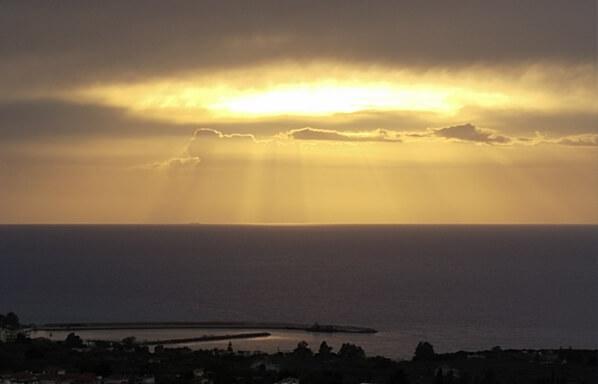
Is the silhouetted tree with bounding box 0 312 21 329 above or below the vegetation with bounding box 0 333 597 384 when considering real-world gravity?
above

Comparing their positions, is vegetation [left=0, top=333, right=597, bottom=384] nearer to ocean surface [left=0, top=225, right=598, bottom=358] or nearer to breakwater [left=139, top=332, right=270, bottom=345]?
breakwater [left=139, top=332, right=270, bottom=345]

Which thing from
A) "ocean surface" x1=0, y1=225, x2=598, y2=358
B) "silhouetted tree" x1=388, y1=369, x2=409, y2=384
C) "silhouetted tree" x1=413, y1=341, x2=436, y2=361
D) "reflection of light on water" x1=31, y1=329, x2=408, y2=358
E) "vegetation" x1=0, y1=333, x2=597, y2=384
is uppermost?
"ocean surface" x1=0, y1=225, x2=598, y2=358

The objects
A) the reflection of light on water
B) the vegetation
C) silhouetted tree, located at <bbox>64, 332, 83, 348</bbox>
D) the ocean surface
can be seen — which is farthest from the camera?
the ocean surface

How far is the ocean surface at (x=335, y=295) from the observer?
189 feet

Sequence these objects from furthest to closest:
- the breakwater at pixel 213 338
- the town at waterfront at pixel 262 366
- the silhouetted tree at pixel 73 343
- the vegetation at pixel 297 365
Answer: the breakwater at pixel 213 338 → the silhouetted tree at pixel 73 343 → the vegetation at pixel 297 365 → the town at waterfront at pixel 262 366

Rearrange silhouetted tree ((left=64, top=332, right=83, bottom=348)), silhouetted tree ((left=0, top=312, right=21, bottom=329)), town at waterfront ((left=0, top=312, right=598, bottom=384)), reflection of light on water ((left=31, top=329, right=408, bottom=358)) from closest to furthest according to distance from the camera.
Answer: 1. town at waterfront ((left=0, top=312, right=598, bottom=384))
2. silhouetted tree ((left=64, top=332, right=83, bottom=348))
3. silhouetted tree ((left=0, top=312, right=21, bottom=329))
4. reflection of light on water ((left=31, top=329, right=408, bottom=358))

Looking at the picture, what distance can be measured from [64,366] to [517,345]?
27511 mm

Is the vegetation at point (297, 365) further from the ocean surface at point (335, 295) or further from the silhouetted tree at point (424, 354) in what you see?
the ocean surface at point (335, 295)

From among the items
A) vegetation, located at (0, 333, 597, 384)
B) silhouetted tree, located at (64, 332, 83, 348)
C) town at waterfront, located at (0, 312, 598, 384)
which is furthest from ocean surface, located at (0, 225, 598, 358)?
silhouetted tree, located at (64, 332, 83, 348)

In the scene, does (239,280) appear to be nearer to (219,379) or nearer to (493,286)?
(493,286)

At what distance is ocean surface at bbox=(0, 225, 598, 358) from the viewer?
57.7 metres

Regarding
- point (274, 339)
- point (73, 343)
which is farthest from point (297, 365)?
point (274, 339)

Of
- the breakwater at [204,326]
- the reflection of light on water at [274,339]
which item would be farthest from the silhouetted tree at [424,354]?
the breakwater at [204,326]

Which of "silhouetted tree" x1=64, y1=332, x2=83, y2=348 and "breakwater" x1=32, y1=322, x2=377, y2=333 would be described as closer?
"silhouetted tree" x1=64, y1=332, x2=83, y2=348
